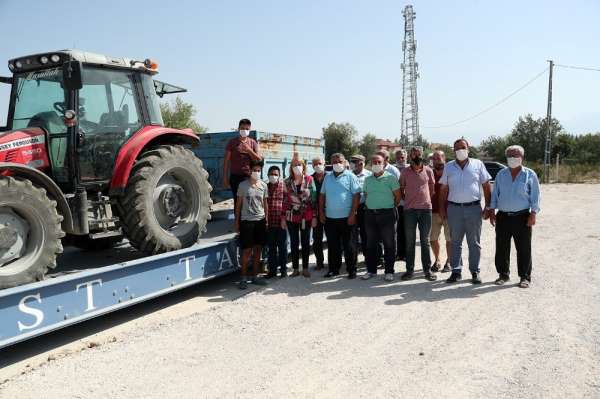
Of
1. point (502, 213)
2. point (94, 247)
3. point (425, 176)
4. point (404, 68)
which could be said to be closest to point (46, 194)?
point (94, 247)

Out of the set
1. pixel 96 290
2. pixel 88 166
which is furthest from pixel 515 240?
pixel 88 166

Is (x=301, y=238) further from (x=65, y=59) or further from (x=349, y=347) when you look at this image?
(x=65, y=59)

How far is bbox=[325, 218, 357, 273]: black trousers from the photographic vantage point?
250 inches

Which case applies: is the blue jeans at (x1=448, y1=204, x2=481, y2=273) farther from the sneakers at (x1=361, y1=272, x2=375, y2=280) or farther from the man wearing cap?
the man wearing cap

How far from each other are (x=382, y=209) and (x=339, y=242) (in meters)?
0.76

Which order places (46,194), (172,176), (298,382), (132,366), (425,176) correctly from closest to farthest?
(298,382), (132,366), (46,194), (172,176), (425,176)

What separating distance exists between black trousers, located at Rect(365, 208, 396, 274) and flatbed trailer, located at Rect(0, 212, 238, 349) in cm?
176

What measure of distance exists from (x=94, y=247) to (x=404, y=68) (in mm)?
37086

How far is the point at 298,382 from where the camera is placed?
344 cm

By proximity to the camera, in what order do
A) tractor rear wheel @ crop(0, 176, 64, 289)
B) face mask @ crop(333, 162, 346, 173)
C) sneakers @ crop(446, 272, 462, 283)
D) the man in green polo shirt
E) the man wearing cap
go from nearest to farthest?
tractor rear wheel @ crop(0, 176, 64, 289) → sneakers @ crop(446, 272, 462, 283) → the man in green polo shirt → face mask @ crop(333, 162, 346, 173) → the man wearing cap

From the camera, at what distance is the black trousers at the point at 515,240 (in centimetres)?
574

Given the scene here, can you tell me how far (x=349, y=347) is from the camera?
4035 millimetres

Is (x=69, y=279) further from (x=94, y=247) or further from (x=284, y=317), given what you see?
(x=94, y=247)

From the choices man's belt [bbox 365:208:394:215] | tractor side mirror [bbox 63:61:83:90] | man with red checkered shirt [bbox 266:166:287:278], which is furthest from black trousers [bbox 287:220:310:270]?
tractor side mirror [bbox 63:61:83:90]
